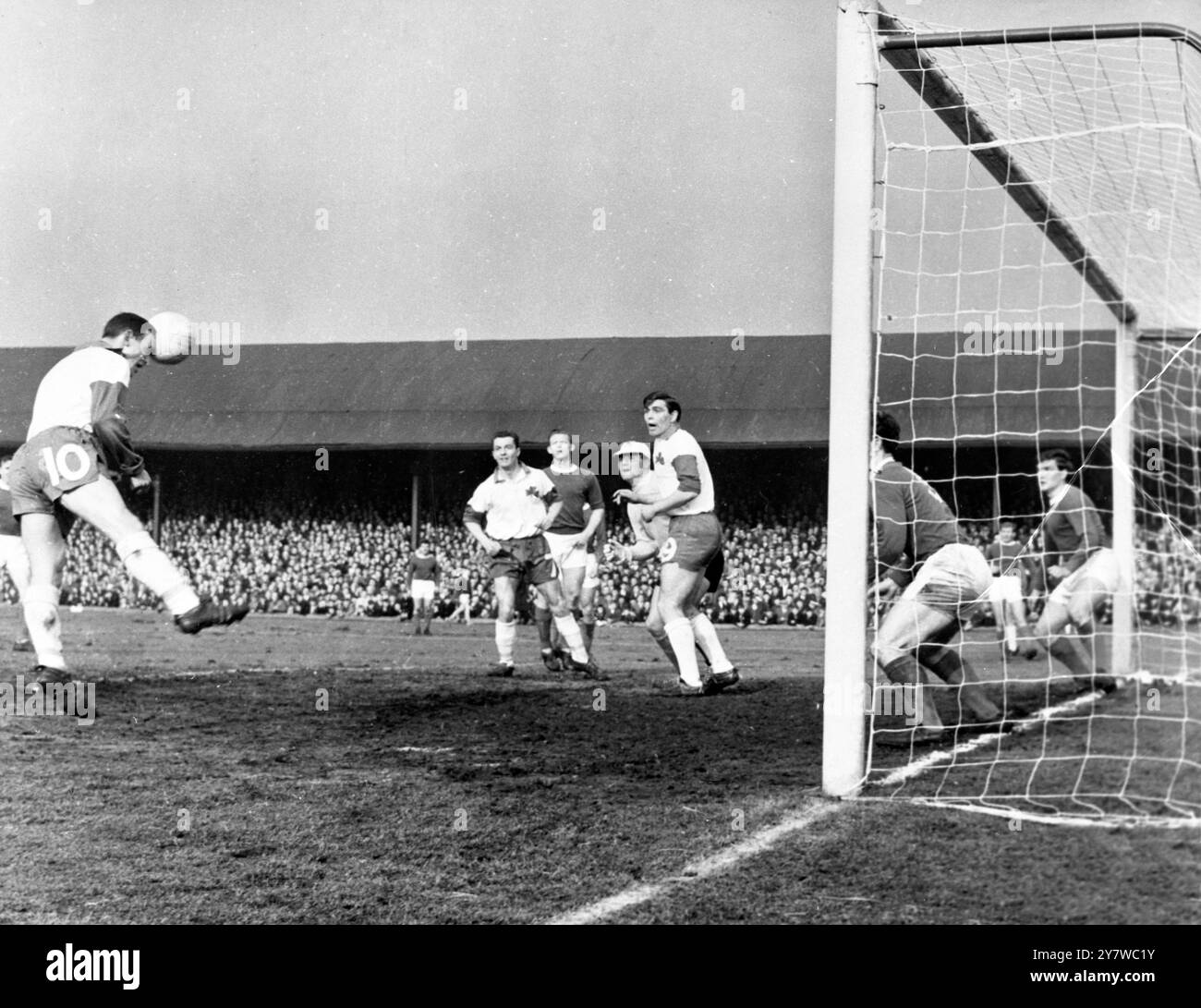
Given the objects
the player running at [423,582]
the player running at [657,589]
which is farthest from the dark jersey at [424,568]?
the player running at [657,589]

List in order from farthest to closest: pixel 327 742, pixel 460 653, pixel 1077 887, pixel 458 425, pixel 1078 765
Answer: pixel 458 425 < pixel 460 653 < pixel 327 742 < pixel 1078 765 < pixel 1077 887

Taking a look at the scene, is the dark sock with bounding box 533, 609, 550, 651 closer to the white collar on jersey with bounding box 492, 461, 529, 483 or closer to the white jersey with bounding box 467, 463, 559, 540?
the white jersey with bounding box 467, 463, 559, 540

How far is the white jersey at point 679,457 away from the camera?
805 cm

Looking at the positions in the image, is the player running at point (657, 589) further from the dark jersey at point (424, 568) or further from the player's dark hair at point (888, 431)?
the dark jersey at point (424, 568)

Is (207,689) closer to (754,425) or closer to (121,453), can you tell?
(121,453)

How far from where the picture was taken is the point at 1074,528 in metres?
8.30

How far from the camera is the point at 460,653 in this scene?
12977 millimetres

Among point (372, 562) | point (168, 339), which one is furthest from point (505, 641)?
point (372, 562)

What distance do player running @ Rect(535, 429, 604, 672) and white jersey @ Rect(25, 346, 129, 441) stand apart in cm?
466
